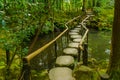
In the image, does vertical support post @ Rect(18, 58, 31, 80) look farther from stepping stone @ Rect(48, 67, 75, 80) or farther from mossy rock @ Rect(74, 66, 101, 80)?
mossy rock @ Rect(74, 66, 101, 80)

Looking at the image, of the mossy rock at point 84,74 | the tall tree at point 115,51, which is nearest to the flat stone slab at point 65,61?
the mossy rock at point 84,74

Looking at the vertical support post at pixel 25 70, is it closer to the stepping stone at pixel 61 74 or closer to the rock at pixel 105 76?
the stepping stone at pixel 61 74

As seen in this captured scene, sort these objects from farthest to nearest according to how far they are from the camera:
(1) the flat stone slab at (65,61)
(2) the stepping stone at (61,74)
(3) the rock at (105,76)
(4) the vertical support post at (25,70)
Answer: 1. (1) the flat stone slab at (65,61)
2. (3) the rock at (105,76)
3. (2) the stepping stone at (61,74)
4. (4) the vertical support post at (25,70)

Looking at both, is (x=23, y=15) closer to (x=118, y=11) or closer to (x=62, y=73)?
(x=62, y=73)

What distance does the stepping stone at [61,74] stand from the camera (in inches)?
223

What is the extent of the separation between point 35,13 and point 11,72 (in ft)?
6.65

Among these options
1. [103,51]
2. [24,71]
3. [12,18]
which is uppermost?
[12,18]

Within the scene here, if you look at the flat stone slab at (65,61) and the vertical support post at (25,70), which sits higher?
the vertical support post at (25,70)

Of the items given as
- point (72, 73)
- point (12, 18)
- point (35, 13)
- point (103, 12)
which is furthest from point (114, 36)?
point (103, 12)

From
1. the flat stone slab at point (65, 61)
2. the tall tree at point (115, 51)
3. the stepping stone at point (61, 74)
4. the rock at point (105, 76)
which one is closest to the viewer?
the stepping stone at point (61, 74)

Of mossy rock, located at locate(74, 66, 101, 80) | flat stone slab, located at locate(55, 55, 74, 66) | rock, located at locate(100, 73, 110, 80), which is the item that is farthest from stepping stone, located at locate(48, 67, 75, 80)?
rock, located at locate(100, 73, 110, 80)

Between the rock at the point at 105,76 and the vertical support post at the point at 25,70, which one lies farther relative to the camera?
the rock at the point at 105,76

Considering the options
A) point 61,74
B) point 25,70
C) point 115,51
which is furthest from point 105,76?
point 25,70

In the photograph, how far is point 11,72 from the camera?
617 centimetres
